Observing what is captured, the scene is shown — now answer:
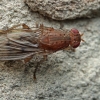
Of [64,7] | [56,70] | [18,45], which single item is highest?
[64,7]

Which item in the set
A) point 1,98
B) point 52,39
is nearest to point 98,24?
point 52,39

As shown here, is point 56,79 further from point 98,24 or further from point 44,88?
point 98,24

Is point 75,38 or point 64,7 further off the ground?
point 64,7

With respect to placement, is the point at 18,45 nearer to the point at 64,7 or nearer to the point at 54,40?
the point at 54,40

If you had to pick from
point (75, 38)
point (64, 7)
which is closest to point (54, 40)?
point (75, 38)

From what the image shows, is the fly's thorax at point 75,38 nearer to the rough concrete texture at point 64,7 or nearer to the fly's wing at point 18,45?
the rough concrete texture at point 64,7
